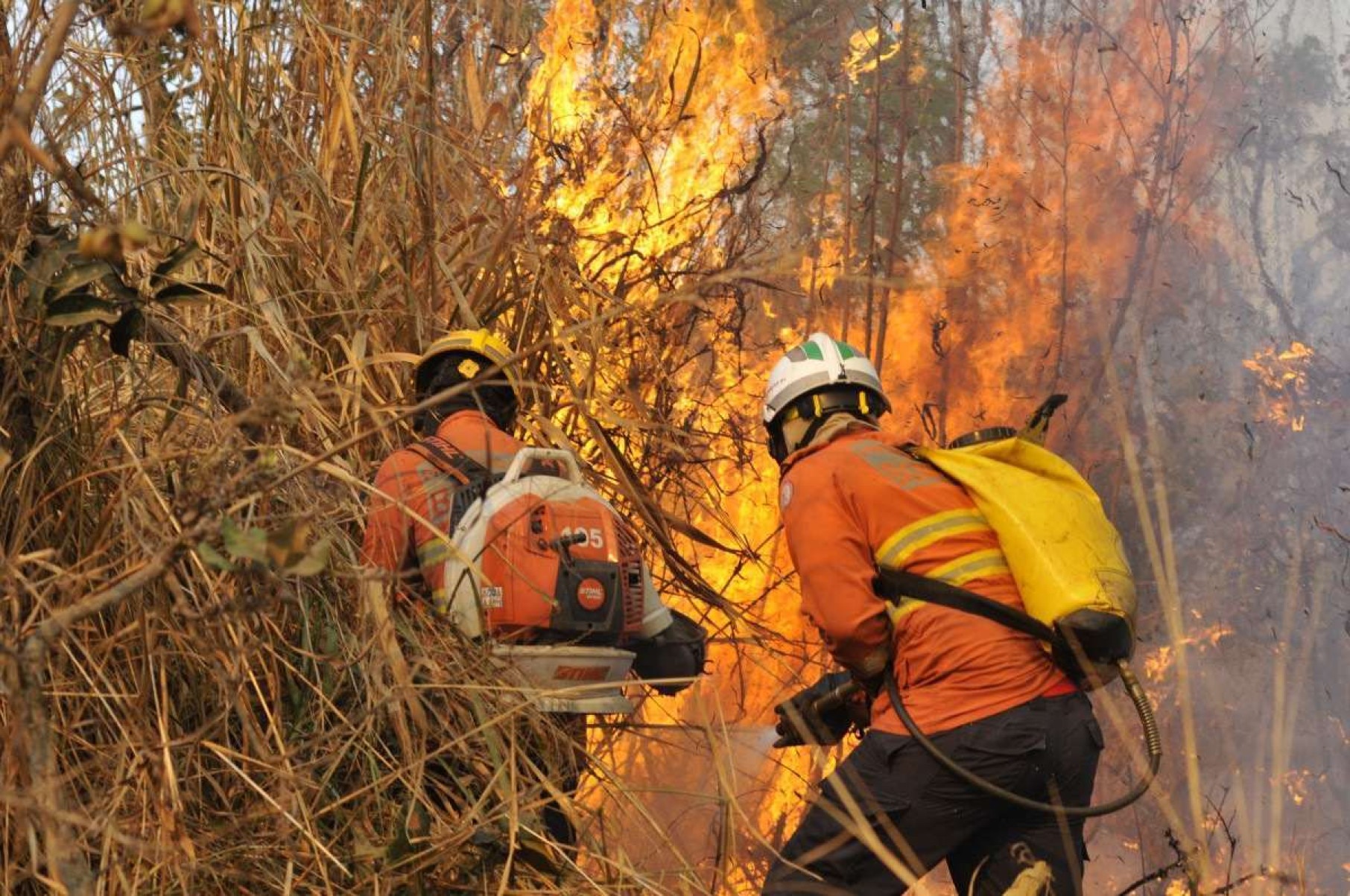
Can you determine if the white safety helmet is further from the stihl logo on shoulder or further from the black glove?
the stihl logo on shoulder

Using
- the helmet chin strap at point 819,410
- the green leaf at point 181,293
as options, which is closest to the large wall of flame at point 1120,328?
A: the helmet chin strap at point 819,410

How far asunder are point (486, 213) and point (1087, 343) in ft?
50.0

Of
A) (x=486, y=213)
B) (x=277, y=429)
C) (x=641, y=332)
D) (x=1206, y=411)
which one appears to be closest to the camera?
(x=277, y=429)

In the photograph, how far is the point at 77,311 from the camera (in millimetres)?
2932

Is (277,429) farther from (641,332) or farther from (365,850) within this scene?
(641,332)

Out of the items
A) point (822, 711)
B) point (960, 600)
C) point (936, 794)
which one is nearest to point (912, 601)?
point (960, 600)

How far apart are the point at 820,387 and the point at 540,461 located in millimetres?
772

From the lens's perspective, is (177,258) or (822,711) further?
(822,711)

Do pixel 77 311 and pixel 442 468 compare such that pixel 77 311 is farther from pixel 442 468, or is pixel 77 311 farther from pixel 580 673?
pixel 580 673

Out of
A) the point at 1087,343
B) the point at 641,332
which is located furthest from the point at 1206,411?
the point at 641,332

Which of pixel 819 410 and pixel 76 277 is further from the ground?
pixel 76 277

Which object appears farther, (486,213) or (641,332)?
(641,332)

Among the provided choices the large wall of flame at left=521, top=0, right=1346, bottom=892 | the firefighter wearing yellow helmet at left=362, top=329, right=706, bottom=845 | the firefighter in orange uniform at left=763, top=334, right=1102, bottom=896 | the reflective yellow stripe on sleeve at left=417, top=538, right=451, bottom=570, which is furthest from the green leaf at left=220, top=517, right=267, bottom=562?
the large wall of flame at left=521, top=0, right=1346, bottom=892

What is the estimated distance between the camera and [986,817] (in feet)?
13.0
